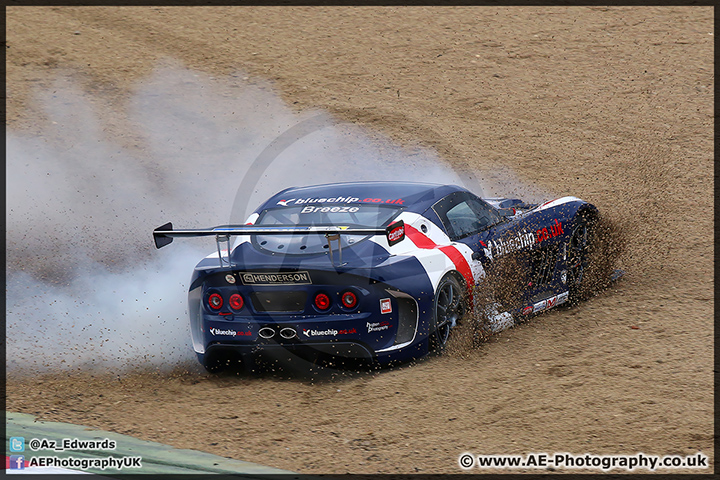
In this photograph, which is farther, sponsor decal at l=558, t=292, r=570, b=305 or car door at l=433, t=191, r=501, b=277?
sponsor decal at l=558, t=292, r=570, b=305

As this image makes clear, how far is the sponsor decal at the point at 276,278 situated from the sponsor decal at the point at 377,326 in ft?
1.66

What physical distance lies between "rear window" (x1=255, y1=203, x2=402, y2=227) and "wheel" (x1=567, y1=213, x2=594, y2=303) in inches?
78.1

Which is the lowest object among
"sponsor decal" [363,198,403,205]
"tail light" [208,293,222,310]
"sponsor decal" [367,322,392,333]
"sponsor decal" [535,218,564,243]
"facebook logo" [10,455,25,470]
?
"facebook logo" [10,455,25,470]

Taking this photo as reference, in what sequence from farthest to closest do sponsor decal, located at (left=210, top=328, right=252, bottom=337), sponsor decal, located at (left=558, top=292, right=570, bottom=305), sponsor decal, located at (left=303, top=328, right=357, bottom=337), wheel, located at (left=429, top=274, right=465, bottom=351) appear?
sponsor decal, located at (left=558, top=292, right=570, bottom=305) → wheel, located at (left=429, top=274, right=465, bottom=351) → sponsor decal, located at (left=210, top=328, right=252, bottom=337) → sponsor decal, located at (left=303, top=328, right=357, bottom=337)

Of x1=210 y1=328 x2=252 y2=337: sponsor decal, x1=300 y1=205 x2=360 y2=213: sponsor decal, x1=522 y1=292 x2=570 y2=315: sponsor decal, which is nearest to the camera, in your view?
x1=210 y1=328 x2=252 y2=337: sponsor decal

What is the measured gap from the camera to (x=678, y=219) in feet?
33.1

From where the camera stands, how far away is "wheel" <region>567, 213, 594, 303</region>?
723cm

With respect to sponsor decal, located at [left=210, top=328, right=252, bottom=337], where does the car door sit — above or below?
above

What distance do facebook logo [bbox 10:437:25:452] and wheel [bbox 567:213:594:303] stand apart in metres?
4.66

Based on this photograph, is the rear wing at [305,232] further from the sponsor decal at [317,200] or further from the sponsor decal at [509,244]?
the sponsor decal at [509,244]

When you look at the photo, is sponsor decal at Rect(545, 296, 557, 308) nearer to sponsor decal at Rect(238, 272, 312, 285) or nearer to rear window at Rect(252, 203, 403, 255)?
rear window at Rect(252, 203, 403, 255)

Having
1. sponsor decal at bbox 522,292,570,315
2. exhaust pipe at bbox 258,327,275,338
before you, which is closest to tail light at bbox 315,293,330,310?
exhaust pipe at bbox 258,327,275,338

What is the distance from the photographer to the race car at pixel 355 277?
5480mm

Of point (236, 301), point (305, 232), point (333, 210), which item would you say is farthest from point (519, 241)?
point (236, 301)
